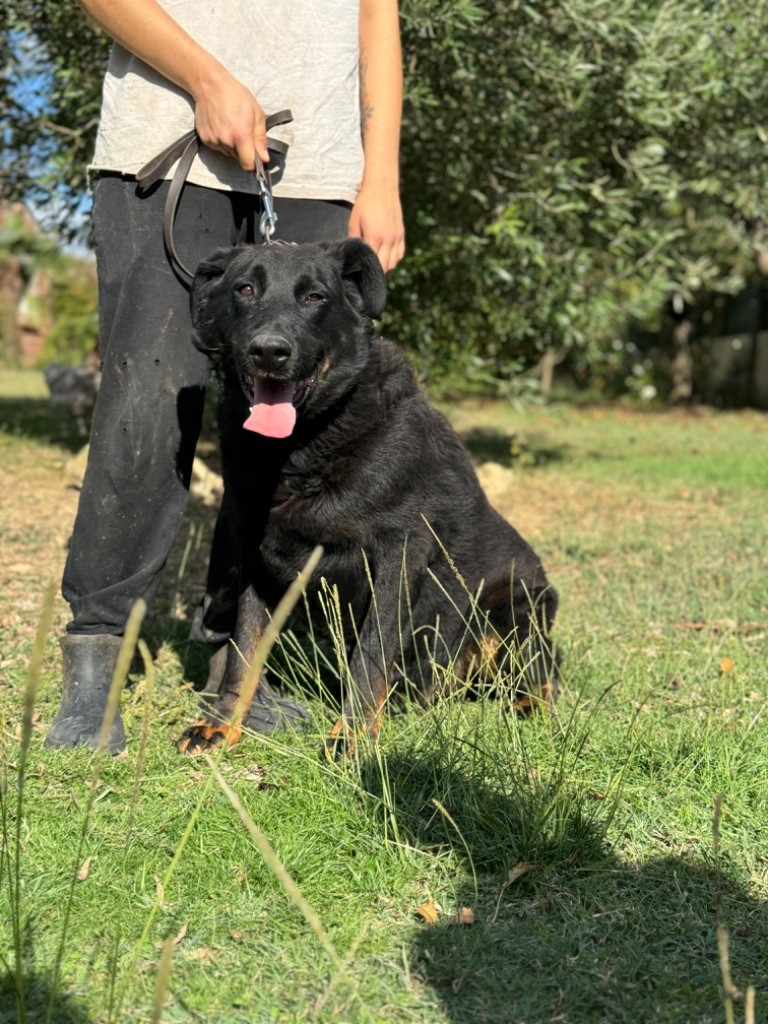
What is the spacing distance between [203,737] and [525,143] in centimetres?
646

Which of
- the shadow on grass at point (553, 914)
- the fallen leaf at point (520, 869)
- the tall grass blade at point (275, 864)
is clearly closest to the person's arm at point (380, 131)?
the shadow on grass at point (553, 914)

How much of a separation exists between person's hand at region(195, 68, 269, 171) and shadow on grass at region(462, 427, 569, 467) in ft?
22.4

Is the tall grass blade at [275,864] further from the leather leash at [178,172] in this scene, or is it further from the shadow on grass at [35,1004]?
the leather leash at [178,172]

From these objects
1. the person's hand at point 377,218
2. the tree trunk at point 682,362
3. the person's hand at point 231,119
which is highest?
the person's hand at point 231,119

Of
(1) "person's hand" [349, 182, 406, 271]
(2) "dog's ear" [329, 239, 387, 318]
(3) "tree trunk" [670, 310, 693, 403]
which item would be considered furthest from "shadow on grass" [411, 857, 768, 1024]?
(3) "tree trunk" [670, 310, 693, 403]

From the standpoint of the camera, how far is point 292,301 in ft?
10.3

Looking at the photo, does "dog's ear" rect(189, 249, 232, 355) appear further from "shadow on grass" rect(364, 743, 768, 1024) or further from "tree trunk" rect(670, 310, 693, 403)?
"tree trunk" rect(670, 310, 693, 403)

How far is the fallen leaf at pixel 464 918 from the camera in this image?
2.25 metres

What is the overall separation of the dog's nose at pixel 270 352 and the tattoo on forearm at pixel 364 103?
0.95 meters

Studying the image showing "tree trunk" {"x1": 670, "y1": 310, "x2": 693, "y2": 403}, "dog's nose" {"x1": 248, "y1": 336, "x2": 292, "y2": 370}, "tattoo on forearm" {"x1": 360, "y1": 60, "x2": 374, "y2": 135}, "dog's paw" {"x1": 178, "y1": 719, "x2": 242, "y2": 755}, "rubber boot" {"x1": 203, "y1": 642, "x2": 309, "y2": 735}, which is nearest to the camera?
"dog's nose" {"x1": 248, "y1": 336, "x2": 292, "y2": 370}

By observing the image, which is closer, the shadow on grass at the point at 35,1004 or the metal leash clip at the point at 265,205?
the shadow on grass at the point at 35,1004

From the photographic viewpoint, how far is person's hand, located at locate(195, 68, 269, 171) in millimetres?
2961

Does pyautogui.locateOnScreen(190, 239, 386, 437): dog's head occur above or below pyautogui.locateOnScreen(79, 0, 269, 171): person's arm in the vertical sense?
below

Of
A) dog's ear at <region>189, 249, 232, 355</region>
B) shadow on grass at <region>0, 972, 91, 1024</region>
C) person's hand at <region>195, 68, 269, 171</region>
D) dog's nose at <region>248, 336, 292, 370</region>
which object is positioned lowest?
shadow on grass at <region>0, 972, 91, 1024</region>
